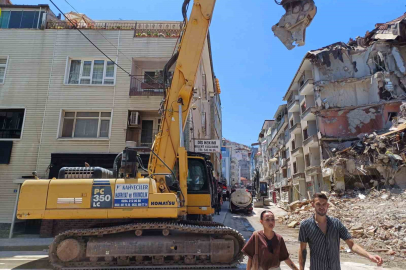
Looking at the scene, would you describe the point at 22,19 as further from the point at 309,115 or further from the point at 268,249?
the point at 309,115

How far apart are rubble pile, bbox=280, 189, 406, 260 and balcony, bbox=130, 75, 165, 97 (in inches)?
407

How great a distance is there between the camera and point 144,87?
45.2 feet

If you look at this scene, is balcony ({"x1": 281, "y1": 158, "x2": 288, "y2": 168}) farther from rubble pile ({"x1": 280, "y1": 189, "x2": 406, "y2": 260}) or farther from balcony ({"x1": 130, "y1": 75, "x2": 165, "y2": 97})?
balcony ({"x1": 130, "y1": 75, "x2": 165, "y2": 97})

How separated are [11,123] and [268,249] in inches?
586

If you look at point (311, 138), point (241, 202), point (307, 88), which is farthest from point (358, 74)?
point (241, 202)

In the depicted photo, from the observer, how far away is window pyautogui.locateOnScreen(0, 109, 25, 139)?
43.0 ft

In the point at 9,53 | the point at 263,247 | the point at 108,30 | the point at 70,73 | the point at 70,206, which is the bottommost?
the point at 263,247

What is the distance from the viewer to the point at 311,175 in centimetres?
2670

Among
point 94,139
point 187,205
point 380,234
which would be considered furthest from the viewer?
point 94,139

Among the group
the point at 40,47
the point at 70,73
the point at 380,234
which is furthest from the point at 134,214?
the point at 40,47

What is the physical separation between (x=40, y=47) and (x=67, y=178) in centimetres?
1124

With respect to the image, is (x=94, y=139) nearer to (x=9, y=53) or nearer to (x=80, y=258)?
(x=9, y=53)

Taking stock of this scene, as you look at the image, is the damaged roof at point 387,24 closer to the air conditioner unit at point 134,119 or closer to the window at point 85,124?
the air conditioner unit at point 134,119

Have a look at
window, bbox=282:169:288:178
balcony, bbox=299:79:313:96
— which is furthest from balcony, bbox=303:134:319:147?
window, bbox=282:169:288:178
